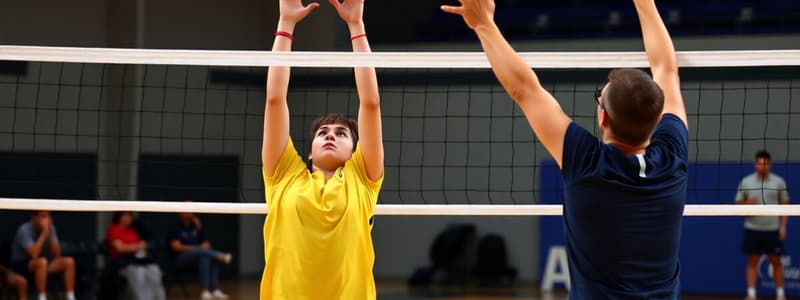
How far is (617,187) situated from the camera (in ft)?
9.68

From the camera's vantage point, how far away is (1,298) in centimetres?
1333

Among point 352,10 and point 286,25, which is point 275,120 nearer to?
point 286,25

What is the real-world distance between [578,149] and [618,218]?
0.21 meters

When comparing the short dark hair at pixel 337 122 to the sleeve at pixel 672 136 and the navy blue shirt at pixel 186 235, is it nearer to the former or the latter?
the sleeve at pixel 672 136

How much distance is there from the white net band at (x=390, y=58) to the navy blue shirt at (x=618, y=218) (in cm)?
172

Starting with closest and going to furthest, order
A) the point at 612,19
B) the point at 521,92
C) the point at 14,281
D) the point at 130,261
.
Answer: the point at 521,92, the point at 14,281, the point at 130,261, the point at 612,19

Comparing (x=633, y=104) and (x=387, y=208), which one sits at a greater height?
(x=633, y=104)

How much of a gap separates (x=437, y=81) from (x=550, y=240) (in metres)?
3.03

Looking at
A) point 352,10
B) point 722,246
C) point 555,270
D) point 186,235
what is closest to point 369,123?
point 352,10

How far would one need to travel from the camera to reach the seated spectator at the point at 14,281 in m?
12.4

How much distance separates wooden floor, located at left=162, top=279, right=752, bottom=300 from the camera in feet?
50.2

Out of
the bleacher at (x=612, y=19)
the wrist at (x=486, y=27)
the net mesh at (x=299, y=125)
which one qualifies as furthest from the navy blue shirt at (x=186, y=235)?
the wrist at (x=486, y=27)

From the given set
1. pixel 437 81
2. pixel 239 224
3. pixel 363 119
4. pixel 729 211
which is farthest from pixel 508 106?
pixel 363 119

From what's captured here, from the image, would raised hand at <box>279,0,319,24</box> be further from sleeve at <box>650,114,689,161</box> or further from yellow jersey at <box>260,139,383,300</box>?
sleeve at <box>650,114,689,161</box>
